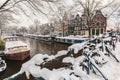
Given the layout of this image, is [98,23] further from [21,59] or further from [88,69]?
[88,69]

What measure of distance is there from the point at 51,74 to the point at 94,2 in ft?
100

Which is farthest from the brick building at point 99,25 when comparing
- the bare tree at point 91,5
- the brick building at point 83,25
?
the bare tree at point 91,5

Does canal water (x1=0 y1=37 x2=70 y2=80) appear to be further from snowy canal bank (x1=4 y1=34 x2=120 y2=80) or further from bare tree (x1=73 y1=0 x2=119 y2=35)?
bare tree (x1=73 y1=0 x2=119 y2=35)

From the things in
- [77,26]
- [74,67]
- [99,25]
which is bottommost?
[74,67]

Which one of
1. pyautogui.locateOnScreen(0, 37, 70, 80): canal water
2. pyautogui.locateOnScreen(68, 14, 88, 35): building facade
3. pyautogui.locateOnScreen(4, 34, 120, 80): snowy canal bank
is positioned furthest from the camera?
pyautogui.locateOnScreen(68, 14, 88, 35): building facade

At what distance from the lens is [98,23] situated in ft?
163

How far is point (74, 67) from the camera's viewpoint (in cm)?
531

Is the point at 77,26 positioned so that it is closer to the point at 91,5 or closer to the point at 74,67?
the point at 91,5

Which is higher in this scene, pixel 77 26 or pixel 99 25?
pixel 77 26

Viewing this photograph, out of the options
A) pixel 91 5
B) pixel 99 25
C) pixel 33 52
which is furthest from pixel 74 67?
pixel 99 25

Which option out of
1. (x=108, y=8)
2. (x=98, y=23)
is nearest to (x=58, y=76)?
(x=108, y=8)

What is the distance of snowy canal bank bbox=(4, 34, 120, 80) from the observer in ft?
12.0

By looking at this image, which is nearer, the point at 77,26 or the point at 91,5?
the point at 91,5

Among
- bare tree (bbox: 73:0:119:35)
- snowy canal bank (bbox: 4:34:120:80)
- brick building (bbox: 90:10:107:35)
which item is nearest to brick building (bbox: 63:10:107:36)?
brick building (bbox: 90:10:107:35)
